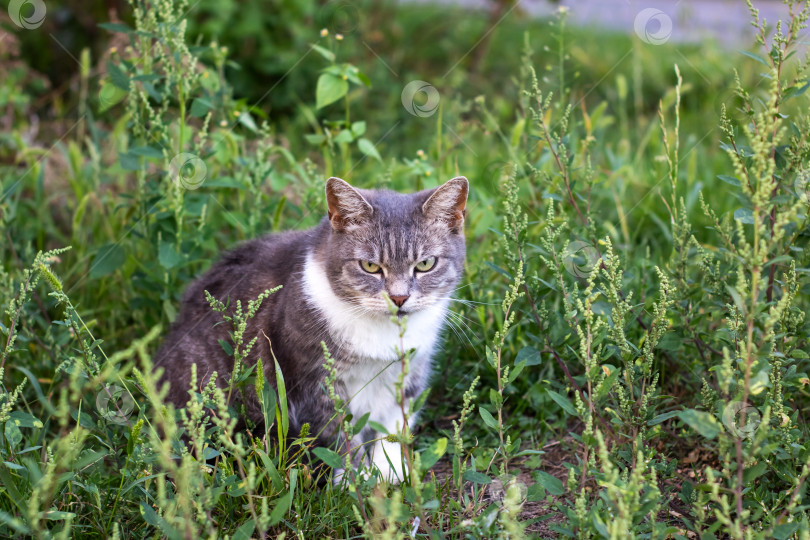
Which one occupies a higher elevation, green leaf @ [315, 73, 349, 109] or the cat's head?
green leaf @ [315, 73, 349, 109]

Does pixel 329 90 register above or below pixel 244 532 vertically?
above

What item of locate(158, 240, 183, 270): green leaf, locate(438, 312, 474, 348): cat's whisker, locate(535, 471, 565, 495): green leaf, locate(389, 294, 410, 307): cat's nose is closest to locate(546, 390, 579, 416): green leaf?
locate(535, 471, 565, 495): green leaf

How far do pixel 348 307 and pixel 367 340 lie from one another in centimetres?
15

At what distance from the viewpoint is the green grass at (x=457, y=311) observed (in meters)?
1.97

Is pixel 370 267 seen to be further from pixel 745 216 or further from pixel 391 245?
pixel 745 216

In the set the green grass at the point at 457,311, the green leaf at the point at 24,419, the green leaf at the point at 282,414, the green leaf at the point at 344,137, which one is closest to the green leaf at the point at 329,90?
the green grass at the point at 457,311

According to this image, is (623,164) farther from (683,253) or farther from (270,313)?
(270,313)

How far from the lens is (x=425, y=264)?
2.86 meters

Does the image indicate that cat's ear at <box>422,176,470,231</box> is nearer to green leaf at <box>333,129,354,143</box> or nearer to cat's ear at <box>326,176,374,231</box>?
cat's ear at <box>326,176,374,231</box>

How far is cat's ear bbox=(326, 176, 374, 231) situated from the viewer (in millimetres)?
2752

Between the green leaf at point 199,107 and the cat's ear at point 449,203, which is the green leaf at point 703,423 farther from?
the green leaf at point 199,107

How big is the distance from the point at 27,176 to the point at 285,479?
2.84 meters

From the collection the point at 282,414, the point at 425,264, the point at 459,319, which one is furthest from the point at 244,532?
the point at 459,319

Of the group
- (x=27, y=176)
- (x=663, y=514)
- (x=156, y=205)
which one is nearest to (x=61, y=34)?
(x=27, y=176)
